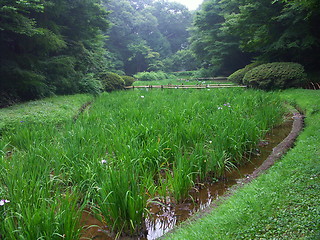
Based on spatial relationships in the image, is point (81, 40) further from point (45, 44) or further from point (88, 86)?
point (45, 44)

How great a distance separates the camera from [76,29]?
11008 mm

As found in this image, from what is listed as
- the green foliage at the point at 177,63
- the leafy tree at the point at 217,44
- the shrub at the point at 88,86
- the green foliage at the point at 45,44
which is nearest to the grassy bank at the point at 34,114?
the green foliage at the point at 45,44

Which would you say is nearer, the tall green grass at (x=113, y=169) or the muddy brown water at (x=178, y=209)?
the tall green grass at (x=113, y=169)

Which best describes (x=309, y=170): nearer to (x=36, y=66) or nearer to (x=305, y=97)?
(x=305, y=97)

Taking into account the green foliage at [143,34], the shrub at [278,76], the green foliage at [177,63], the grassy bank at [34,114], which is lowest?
the grassy bank at [34,114]

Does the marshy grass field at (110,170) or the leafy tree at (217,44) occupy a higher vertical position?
the leafy tree at (217,44)

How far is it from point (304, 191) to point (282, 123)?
3417 millimetres

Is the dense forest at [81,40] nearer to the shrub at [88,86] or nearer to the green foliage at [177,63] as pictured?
the shrub at [88,86]

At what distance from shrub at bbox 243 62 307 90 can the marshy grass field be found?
15.3 ft

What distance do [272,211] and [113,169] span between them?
1.37 meters

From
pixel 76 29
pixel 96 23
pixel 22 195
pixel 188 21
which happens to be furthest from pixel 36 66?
pixel 188 21

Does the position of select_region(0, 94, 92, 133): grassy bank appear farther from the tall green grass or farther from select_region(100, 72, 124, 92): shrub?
select_region(100, 72, 124, 92): shrub

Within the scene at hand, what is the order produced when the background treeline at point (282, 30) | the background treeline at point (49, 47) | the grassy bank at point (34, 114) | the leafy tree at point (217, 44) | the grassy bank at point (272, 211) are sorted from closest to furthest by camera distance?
the grassy bank at point (272, 211) < the grassy bank at point (34, 114) < the background treeline at point (49, 47) < the background treeline at point (282, 30) < the leafy tree at point (217, 44)

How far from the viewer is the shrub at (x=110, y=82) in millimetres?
12867
